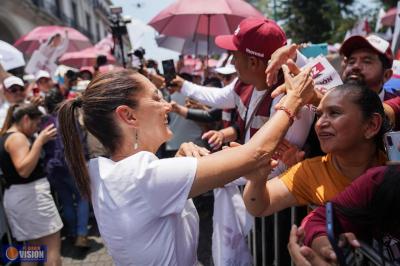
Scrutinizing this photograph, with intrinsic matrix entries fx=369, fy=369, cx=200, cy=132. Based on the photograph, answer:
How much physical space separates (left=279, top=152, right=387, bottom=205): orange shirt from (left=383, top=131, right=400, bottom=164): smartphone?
0.58 feet

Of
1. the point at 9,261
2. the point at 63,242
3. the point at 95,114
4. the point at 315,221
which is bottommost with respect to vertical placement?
the point at 63,242

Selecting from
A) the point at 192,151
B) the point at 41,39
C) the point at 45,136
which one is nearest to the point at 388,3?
the point at 41,39

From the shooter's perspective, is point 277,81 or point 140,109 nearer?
point 140,109

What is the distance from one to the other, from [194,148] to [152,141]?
32 cm

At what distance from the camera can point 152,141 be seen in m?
1.58

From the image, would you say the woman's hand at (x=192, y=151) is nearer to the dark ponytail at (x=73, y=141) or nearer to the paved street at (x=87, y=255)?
the dark ponytail at (x=73, y=141)

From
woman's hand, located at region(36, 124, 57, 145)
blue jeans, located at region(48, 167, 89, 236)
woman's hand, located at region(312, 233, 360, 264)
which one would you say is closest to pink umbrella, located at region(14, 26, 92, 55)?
blue jeans, located at region(48, 167, 89, 236)

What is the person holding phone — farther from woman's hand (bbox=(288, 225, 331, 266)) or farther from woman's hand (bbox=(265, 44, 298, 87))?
woman's hand (bbox=(265, 44, 298, 87))

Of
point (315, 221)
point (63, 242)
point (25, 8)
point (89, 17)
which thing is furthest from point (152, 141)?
point (89, 17)

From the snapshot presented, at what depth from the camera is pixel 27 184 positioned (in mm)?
3273

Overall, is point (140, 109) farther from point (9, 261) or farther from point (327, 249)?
point (9, 261)

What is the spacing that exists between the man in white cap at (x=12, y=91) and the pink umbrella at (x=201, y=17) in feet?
6.45

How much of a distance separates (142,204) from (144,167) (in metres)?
0.14

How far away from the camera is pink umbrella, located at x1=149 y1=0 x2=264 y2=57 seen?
4609 mm
